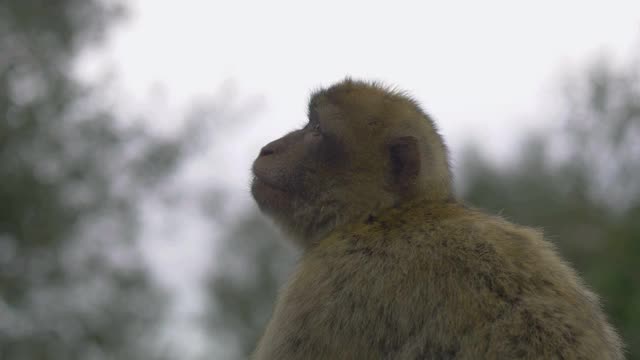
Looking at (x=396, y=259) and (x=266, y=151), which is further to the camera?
(x=266, y=151)

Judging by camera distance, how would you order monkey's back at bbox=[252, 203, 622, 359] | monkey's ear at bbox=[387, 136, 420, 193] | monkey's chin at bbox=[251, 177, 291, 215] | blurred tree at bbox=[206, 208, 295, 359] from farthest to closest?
blurred tree at bbox=[206, 208, 295, 359] → monkey's chin at bbox=[251, 177, 291, 215] → monkey's ear at bbox=[387, 136, 420, 193] → monkey's back at bbox=[252, 203, 622, 359]

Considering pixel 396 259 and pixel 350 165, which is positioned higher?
pixel 350 165

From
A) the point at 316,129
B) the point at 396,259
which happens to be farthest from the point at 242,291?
the point at 396,259

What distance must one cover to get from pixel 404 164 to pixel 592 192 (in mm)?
10351

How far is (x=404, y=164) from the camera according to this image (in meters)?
3.33

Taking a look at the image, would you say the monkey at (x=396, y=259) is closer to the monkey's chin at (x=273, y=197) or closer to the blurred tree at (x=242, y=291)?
the monkey's chin at (x=273, y=197)

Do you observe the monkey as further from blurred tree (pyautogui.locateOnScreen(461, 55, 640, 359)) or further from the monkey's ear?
blurred tree (pyautogui.locateOnScreen(461, 55, 640, 359))

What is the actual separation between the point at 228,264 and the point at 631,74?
893cm

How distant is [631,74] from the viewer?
51.2 feet

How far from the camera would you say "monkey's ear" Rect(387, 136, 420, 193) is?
10.9ft

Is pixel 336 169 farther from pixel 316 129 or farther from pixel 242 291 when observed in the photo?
pixel 242 291

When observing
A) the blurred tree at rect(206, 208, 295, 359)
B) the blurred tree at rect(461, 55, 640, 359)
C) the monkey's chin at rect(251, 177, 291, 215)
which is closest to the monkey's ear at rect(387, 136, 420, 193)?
the monkey's chin at rect(251, 177, 291, 215)

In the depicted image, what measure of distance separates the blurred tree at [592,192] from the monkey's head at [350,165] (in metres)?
4.67

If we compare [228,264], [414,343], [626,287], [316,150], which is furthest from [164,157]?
[414,343]
